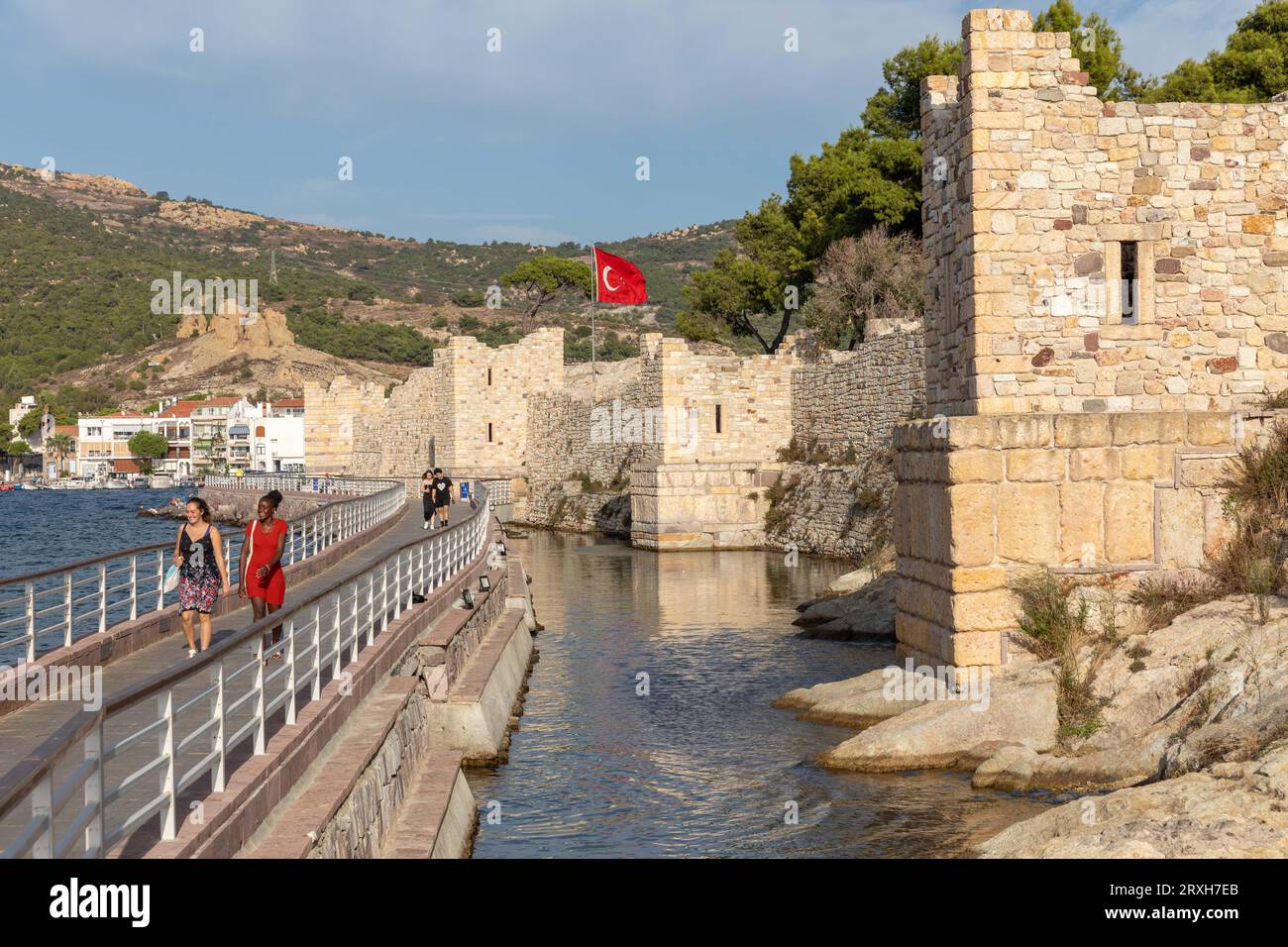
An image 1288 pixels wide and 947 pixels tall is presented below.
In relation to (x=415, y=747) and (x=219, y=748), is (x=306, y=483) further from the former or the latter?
(x=219, y=748)

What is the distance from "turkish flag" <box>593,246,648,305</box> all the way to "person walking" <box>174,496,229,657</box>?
37183 mm

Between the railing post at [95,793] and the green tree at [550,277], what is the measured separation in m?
77.6

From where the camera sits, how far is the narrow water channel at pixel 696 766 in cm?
1035

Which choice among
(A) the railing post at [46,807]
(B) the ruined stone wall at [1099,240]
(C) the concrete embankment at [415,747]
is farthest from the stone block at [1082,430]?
(A) the railing post at [46,807]

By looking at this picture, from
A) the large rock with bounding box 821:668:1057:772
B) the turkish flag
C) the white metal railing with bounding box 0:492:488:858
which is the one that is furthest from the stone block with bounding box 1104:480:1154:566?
the turkish flag

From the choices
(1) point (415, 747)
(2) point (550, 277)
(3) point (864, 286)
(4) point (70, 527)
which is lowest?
(4) point (70, 527)

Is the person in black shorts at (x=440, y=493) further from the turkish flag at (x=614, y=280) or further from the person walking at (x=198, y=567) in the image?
the turkish flag at (x=614, y=280)

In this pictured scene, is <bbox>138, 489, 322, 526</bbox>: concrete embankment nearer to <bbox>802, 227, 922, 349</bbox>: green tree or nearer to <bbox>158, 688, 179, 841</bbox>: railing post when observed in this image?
<bbox>802, 227, 922, 349</bbox>: green tree

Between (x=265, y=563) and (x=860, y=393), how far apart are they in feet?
79.5

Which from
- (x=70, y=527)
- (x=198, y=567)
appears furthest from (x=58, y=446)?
(x=198, y=567)

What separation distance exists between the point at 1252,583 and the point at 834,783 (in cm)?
438

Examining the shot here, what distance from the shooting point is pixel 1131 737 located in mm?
11367

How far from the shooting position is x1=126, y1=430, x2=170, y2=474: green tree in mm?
126000
